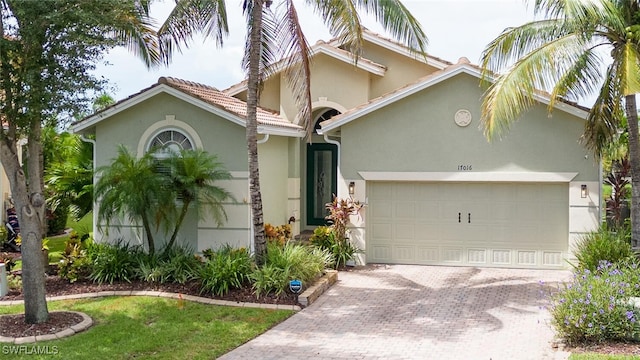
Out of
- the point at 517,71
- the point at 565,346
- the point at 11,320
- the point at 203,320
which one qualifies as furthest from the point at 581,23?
the point at 11,320

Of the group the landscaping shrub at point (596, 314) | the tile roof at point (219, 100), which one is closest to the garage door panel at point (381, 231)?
the tile roof at point (219, 100)

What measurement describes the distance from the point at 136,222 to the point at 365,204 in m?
5.73

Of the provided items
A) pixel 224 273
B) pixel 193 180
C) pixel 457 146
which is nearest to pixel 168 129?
pixel 193 180

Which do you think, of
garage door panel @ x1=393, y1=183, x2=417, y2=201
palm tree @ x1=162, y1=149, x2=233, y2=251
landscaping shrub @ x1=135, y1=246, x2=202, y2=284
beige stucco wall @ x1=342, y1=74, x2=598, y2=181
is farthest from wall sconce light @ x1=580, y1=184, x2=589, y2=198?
landscaping shrub @ x1=135, y1=246, x2=202, y2=284

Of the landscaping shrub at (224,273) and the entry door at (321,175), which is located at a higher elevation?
the entry door at (321,175)

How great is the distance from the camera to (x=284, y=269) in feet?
41.5

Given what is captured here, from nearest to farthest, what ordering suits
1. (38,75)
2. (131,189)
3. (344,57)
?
(38,75) < (131,189) < (344,57)

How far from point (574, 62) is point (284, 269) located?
743 cm

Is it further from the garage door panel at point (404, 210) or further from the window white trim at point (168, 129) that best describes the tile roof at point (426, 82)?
the window white trim at point (168, 129)

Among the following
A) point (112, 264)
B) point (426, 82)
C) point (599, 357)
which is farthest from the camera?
point (426, 82)

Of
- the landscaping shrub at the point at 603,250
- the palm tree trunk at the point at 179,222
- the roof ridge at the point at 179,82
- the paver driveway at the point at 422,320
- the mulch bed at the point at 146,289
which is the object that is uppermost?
the roof ridge at the point at 179,82

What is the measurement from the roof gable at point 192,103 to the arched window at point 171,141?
0.96 metres

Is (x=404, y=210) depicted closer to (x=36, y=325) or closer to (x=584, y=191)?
(x=584, y=191)

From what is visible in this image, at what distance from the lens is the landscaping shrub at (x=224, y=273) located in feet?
40.5
